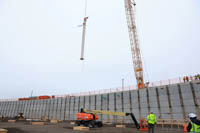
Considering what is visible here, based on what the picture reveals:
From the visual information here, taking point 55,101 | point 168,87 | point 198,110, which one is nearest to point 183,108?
point 198,110

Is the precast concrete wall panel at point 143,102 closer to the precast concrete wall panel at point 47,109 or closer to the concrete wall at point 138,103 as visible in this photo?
the concrete wall at point 138,103

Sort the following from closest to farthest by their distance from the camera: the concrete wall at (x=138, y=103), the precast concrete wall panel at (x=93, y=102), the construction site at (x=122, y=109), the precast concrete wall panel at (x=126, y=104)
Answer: the construction site at (x=122, y=109)
the concrete wall at (x=138, y=103)
the precast concrete wall panel at (x=126, y=104)
the precast concrete wall panel at (x=93, y=102)

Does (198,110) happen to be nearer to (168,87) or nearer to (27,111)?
(168,87)

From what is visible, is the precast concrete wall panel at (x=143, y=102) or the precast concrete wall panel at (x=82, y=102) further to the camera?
the precast concrete wall panel at (x=82, y=102)

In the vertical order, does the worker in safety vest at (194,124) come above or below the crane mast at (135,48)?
below

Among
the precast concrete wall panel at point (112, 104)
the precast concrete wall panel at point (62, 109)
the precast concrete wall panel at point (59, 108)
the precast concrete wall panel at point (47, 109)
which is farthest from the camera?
the precast concrete wall panel at point (47, 109)

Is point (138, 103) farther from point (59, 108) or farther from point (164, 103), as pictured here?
point (59, 108)

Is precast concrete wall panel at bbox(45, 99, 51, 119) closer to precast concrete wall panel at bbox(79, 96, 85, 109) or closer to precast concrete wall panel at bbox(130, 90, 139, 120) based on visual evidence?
precast concrete wall panel at bbox(79, 96, 85, 109)

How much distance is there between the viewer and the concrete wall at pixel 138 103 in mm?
24875

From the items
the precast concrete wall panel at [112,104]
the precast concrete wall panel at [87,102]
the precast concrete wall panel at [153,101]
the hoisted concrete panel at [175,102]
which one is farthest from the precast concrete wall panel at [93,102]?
the hoisted concrete panel at [175,102]

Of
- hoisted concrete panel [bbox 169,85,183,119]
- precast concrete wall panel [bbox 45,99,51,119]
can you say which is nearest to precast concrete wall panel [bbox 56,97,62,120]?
precast concrete wall panel [bbox 45,99,51,119]

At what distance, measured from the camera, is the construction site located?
59.5 ft

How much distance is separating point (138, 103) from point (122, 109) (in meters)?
4.30

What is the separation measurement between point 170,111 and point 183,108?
2.26 meters
